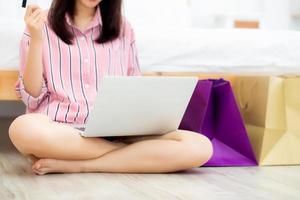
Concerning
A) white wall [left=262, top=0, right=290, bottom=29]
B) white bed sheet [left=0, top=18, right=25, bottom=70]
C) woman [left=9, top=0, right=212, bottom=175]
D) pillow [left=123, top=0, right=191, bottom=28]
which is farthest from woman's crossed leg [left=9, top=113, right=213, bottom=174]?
white wall [left=262, top=0, right=290, bottom=29]

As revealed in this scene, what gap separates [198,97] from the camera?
122 centimetres

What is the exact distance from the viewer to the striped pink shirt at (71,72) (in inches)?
43.4

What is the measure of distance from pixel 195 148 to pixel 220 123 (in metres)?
0.22

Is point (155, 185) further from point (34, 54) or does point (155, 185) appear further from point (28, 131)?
point (34, 54)

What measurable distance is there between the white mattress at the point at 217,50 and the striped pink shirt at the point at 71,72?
0.15 m

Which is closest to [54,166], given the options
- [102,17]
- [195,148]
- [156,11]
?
[195,148]

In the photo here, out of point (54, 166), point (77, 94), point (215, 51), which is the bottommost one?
point (54, 166)

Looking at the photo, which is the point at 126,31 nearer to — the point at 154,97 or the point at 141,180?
the point at 154,97

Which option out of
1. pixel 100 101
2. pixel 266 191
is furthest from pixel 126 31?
pixel 266 191

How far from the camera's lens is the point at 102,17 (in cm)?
123

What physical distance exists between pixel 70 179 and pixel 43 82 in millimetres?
273

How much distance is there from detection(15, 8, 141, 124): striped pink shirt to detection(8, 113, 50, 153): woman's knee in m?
0.09

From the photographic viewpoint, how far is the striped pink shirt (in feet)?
3.62

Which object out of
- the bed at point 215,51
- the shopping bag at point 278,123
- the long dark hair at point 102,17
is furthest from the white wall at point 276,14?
the long dark hair at point 102,17
